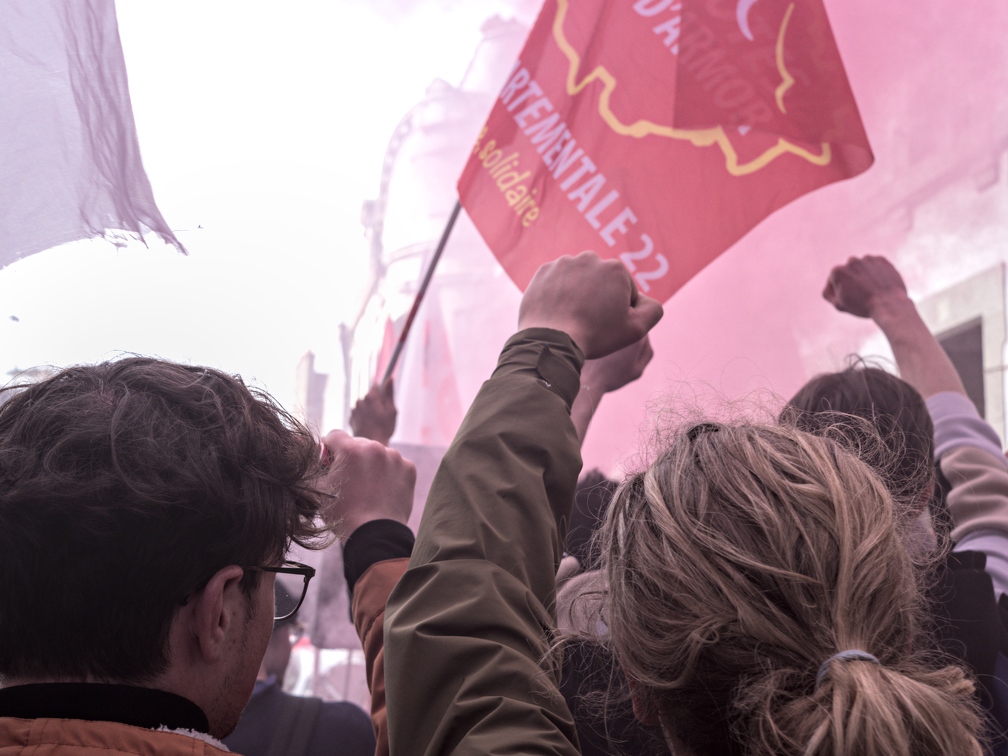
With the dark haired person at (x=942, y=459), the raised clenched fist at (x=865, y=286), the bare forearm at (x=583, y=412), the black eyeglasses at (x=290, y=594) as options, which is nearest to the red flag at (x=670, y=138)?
the raised clenched fist at (x=865, y=286)

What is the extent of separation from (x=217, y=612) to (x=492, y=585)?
1.01 feet

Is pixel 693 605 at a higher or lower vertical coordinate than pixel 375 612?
higher

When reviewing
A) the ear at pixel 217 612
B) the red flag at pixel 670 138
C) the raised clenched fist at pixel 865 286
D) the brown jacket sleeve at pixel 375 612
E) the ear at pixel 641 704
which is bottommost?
the brown jacket sleeve at pixel 375 612

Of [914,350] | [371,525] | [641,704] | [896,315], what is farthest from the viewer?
[896,315]

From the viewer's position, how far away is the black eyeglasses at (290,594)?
110cm

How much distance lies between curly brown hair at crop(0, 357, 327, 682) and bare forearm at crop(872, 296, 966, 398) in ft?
5.20

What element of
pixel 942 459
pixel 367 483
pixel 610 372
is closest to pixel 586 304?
pixel 367 483

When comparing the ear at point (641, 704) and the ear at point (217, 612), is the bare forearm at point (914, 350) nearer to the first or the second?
the ear at point (641, 704)

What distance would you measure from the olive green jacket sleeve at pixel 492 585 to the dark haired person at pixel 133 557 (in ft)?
0.62

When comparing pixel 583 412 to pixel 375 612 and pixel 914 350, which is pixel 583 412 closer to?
pixel 375 612

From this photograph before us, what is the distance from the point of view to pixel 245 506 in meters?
1.02

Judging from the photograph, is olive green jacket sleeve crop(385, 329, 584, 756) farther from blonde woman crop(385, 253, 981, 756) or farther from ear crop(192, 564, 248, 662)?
ear crop(192, 564, 248, 662)

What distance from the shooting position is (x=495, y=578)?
3.22 ft

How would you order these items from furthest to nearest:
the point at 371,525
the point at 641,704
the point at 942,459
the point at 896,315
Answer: the point at 896,315, the point at 942,459, the point at 371,525, the point at 641,704
